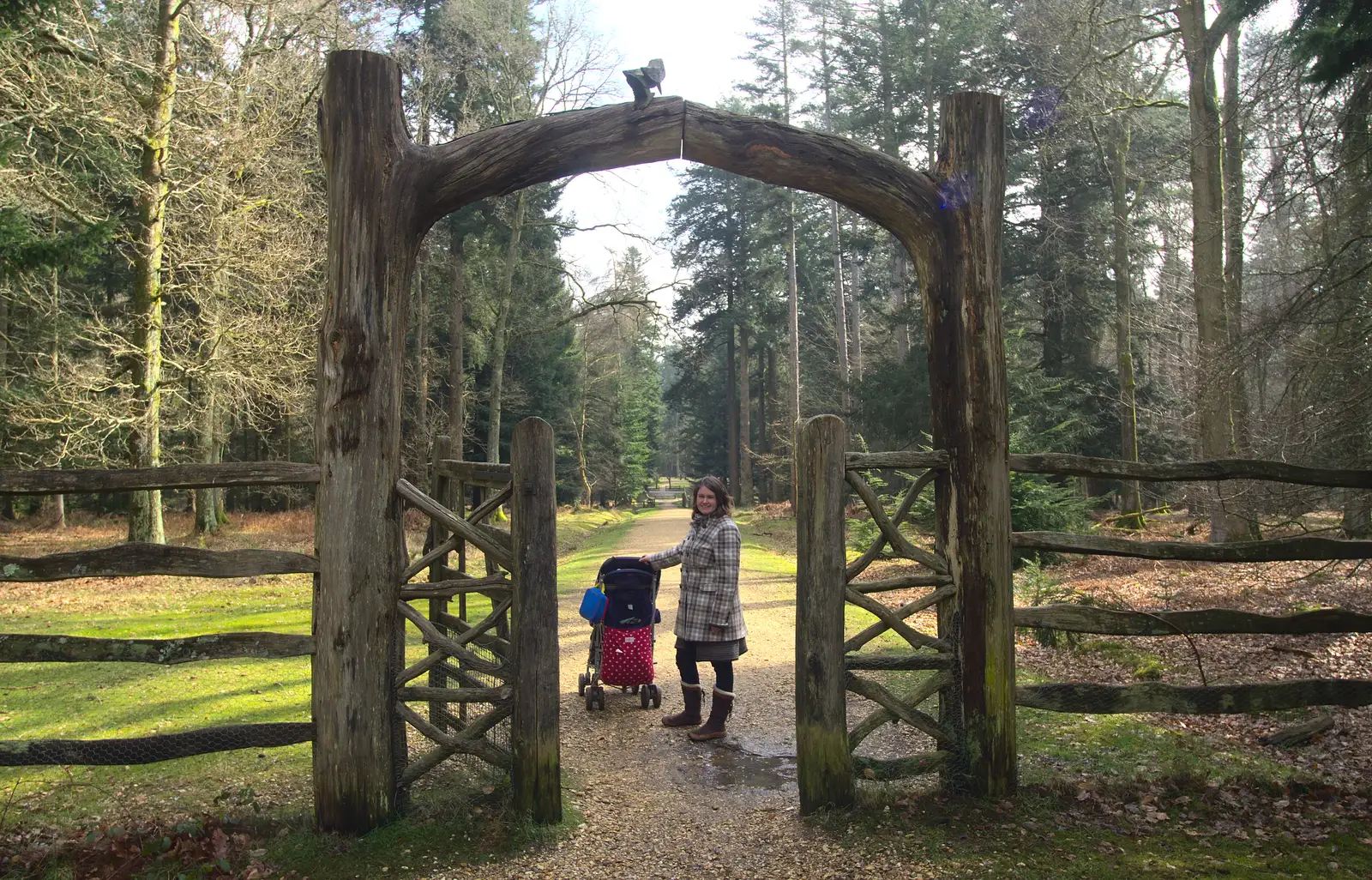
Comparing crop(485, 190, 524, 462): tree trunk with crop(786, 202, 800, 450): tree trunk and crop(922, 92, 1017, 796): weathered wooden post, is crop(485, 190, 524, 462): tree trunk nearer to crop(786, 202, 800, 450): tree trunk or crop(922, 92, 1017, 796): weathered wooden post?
crop(786, 202, 800, 450): tree trunk

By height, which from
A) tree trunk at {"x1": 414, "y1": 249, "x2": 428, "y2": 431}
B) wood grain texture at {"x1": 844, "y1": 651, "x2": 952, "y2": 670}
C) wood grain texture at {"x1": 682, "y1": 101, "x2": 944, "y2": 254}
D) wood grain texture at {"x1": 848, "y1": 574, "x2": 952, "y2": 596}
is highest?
tree trunk at {"x1": 414, "y1": 249, "x2": 428, "y2": 431}

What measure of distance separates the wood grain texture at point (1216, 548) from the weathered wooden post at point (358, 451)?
382cm

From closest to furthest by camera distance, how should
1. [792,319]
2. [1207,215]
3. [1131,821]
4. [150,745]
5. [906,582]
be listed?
1. [150,745]
2. [1131,821]
3. [906,582]
4. [1207,215]
5. [792,319]

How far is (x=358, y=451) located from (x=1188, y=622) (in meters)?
5.04

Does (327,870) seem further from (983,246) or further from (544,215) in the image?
(544,215)

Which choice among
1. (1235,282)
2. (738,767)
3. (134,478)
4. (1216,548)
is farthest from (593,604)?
(1235,282)

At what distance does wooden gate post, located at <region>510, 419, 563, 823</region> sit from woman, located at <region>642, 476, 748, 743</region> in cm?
185

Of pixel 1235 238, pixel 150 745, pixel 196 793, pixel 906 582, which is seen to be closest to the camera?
pixel 150 745

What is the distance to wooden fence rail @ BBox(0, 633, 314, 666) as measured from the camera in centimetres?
462

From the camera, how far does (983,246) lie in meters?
5.38

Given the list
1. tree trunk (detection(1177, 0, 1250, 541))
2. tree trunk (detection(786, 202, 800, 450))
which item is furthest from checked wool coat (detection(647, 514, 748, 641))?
tree trunk (detection(786, 202, 800, 450))

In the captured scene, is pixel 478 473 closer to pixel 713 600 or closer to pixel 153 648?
pixel 713 600

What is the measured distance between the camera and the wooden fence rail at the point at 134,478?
15.1ft

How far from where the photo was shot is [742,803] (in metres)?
5.64
